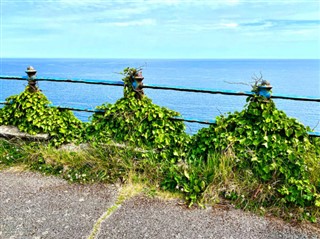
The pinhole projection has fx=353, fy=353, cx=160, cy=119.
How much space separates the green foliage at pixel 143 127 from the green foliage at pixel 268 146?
12.5 inches

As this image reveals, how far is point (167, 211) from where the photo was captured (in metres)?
3.61

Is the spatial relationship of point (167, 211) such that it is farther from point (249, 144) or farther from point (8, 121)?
point (8, 121)

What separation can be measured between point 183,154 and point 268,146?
999 mm

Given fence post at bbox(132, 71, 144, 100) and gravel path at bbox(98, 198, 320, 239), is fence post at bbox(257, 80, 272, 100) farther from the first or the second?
fence post at bbox(132, 71, 144, 100)

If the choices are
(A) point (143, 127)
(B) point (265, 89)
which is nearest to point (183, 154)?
(A) point (143, 127)

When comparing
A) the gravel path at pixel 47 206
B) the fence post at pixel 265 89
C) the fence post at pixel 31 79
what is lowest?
the gravel path at pixel 47 206

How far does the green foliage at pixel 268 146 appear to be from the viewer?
3.63m

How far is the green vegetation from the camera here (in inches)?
145

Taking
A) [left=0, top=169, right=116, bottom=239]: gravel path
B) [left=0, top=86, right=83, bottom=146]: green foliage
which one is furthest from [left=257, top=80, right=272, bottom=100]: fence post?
[left=0, top=86, right=83, bottom=146]: green foliage

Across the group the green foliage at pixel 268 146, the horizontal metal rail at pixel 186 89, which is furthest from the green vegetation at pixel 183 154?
the horizontal metal rail at pixel 186 89

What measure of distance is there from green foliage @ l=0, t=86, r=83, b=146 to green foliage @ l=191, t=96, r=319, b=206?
1.86 meters

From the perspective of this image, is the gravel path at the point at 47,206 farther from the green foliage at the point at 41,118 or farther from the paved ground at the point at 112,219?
the green foliage at the point at 41,118

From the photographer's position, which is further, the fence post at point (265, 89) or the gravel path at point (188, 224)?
the fence post at point (265, 89)

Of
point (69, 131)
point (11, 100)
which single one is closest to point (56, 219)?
point (69, 131)
